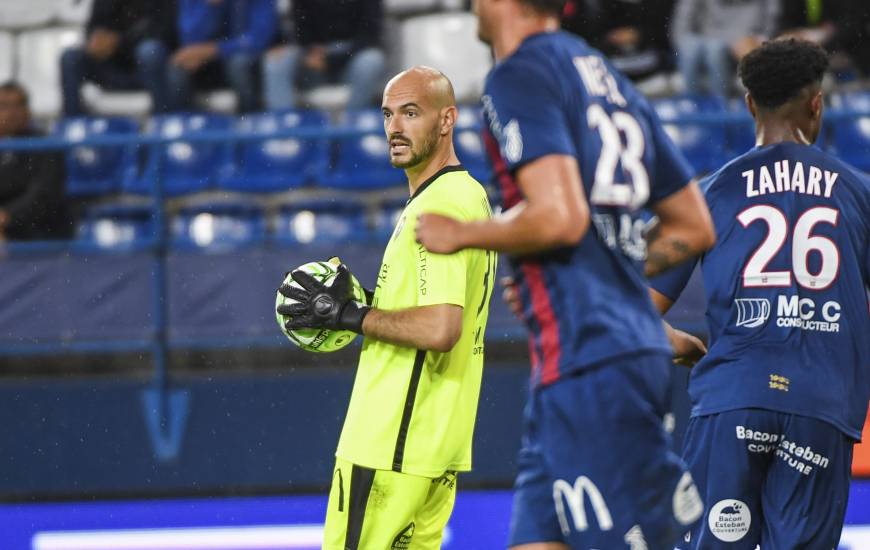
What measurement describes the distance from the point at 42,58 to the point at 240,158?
244 cm

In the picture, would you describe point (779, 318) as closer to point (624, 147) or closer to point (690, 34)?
point (624, 147)

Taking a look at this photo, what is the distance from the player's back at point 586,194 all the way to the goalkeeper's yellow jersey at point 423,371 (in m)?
0.96

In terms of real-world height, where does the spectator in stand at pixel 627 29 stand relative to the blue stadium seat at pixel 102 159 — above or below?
above

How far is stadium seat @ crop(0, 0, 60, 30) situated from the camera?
10109 millimetres

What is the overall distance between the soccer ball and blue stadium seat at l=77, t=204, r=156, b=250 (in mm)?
4489

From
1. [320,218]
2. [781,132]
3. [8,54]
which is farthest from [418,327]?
[8,54]

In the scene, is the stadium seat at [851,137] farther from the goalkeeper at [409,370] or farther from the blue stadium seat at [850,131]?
the goalkeeper at [409,370]

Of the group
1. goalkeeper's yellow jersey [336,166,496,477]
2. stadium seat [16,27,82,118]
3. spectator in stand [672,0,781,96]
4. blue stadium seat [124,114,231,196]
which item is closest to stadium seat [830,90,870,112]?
spectator in stand [672,0,781,96]

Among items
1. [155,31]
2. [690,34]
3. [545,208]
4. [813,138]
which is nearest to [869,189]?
[813,138]

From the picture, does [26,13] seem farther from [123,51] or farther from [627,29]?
[627,29]

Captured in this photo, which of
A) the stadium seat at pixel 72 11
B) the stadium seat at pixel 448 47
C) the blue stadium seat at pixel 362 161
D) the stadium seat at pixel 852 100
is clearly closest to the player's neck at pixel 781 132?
the blue stadium seat at pixel 362 161

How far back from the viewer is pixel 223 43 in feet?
29.0

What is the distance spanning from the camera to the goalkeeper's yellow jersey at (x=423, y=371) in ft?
11.9

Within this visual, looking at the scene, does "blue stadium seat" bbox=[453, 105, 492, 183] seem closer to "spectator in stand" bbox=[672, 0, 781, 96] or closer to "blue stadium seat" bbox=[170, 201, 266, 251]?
"blue stadium seat" bbox=[170, 201, 266, 251]
